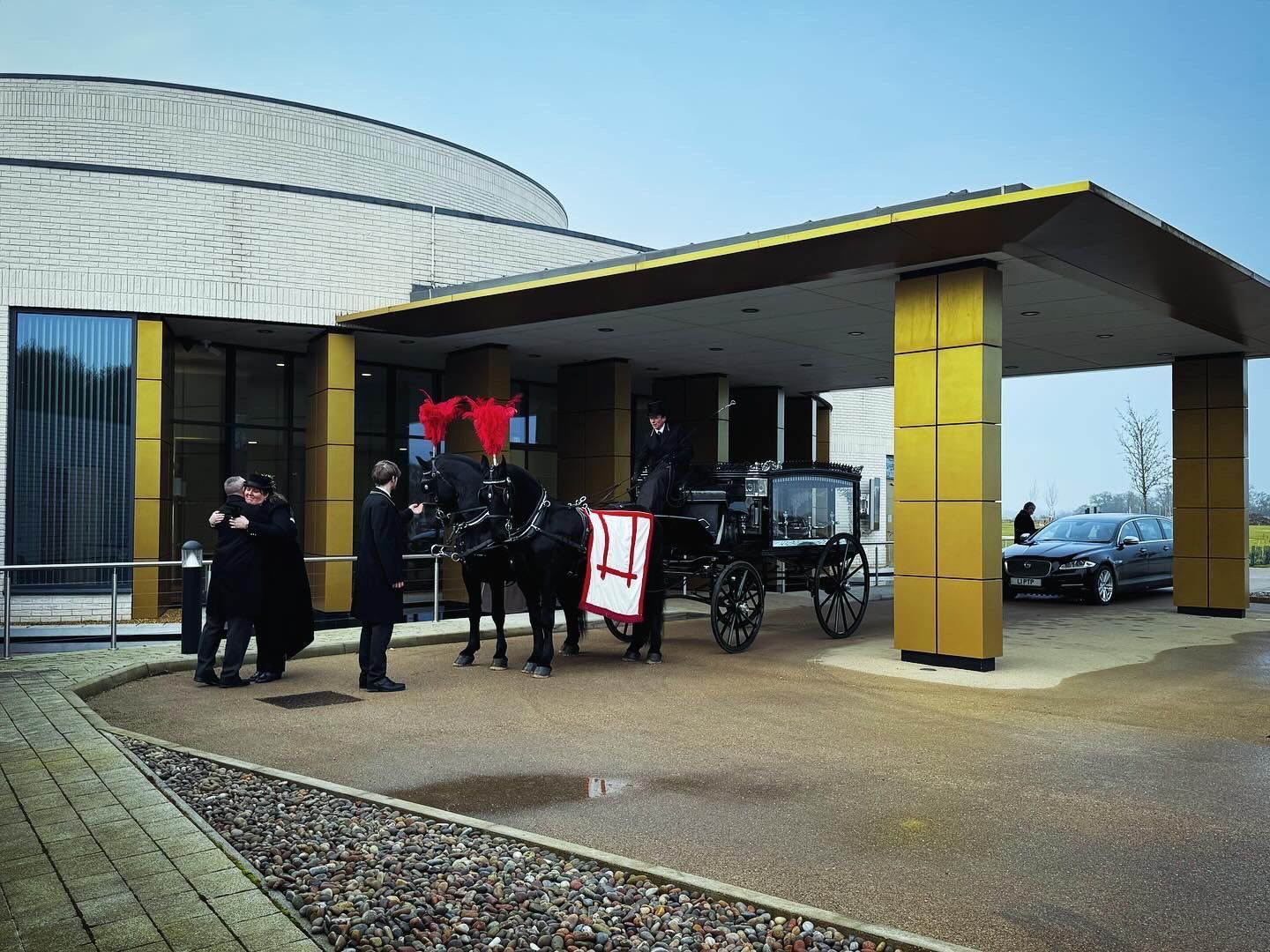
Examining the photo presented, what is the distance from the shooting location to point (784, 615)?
51.9 ft

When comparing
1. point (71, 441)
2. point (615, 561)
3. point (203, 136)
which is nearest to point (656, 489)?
point (615, 561)

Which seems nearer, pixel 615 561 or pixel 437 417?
pixel 437 417

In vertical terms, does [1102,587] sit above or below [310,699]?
above

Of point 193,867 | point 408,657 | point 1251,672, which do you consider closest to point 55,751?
point 193,867

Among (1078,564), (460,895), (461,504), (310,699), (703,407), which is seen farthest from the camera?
(703,407)

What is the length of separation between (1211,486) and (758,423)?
932 cm

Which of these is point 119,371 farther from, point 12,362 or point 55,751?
point 55,751

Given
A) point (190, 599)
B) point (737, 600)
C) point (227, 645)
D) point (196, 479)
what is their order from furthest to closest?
1. point (196, 479)
2. point (737, 600)
3. point (190, 599)
4. point (227, 645)

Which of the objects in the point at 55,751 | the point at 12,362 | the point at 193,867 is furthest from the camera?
the point at 12,362

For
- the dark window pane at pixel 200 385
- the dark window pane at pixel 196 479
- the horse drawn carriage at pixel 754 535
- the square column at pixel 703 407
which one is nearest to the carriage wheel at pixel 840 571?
the horse drawn carriage at pixel 754 535

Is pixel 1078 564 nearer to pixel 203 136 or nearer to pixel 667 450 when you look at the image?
pixel 667 450

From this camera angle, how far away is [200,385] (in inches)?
727

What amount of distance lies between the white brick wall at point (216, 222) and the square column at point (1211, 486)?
32.8ft

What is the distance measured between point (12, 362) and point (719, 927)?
1392cm
